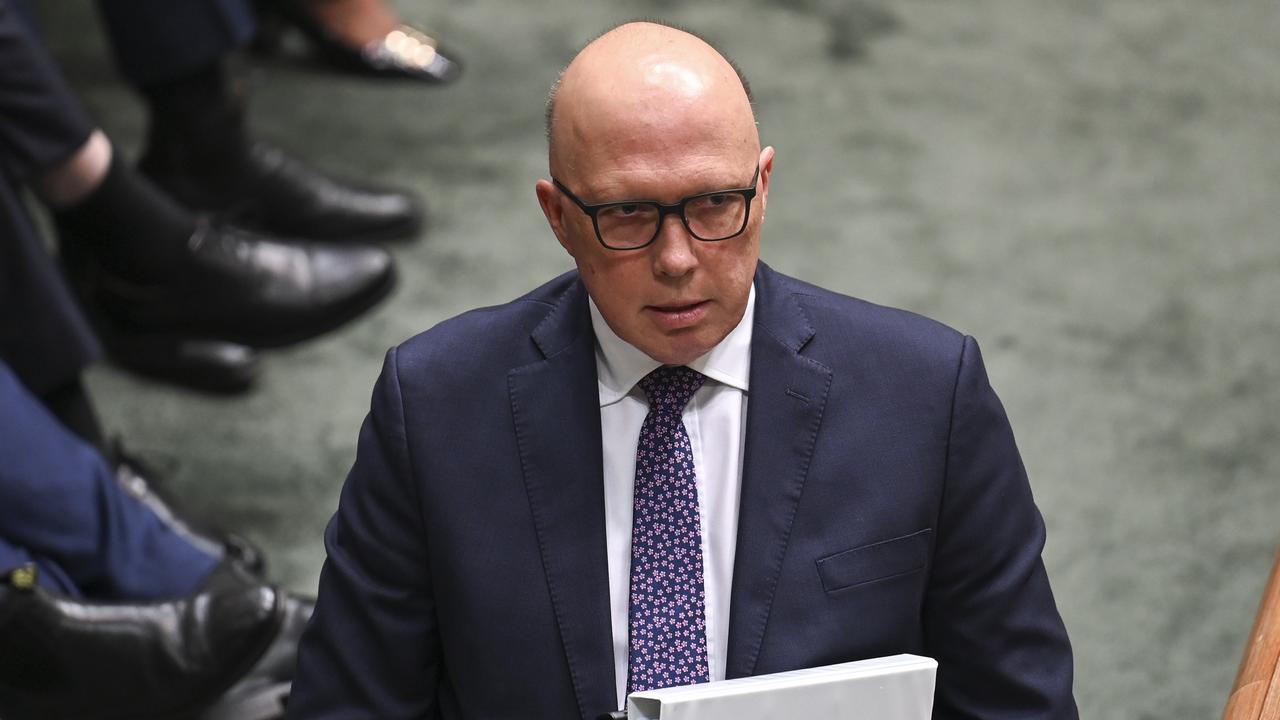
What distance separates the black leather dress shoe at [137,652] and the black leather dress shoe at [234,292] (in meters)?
0.81

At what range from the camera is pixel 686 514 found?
1.43 m

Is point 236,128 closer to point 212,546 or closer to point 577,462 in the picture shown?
point 212,546

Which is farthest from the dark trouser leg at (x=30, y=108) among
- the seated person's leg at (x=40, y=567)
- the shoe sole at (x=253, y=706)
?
the shoe sole at (x=253, y=706)

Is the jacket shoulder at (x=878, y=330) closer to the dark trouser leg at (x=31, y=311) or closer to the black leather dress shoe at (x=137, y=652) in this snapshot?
the black leather dress shoe at (x=137, y=652)

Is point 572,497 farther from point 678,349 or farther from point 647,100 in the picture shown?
point 647,100

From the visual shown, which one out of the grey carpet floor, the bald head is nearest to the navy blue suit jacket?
the bald head

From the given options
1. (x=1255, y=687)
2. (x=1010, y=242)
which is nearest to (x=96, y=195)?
(x=1010, y=242)

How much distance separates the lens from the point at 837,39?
3912 mm

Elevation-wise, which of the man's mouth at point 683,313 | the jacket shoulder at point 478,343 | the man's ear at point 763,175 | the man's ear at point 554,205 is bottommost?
the jacket shoulder at point 478,343

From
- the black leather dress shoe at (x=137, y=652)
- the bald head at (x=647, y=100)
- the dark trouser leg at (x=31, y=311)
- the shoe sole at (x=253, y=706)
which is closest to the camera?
the bald head at (x=647, y=100)

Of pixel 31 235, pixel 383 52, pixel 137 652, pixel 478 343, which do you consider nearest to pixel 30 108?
pixel 31 235

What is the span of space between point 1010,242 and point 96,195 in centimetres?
168

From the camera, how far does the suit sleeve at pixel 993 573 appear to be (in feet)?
4.64

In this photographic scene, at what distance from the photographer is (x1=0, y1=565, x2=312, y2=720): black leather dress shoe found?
1975 mm
